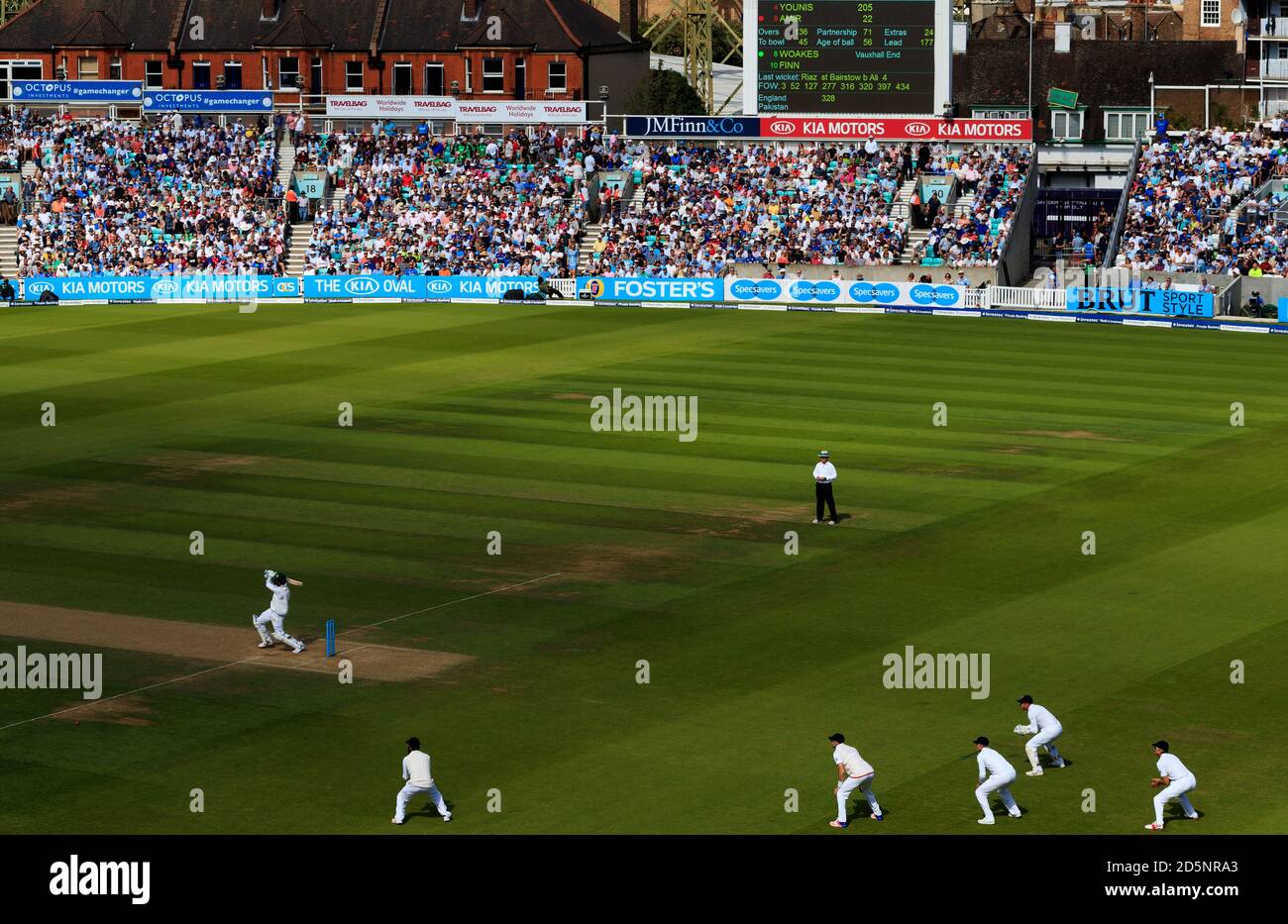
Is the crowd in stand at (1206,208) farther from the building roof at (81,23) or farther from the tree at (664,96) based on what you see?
the building roof at (81,23)

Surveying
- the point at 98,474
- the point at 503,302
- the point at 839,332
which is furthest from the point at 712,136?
the point at 98,474

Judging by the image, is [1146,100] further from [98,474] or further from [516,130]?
[98,474]

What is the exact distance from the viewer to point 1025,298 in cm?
6650

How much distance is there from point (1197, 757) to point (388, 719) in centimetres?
945

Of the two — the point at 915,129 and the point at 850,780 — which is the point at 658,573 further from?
the point at 915,129

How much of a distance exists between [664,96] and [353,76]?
16465 millimetres

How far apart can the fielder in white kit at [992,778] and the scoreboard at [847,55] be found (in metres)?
57.7

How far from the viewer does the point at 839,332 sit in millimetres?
61000

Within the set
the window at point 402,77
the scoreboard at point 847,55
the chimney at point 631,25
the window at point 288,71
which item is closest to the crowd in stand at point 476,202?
the scoreboard at point 847,55

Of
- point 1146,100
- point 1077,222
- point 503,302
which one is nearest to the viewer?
point 503,302

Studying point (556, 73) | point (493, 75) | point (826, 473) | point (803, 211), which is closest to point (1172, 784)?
point (826, 473)
